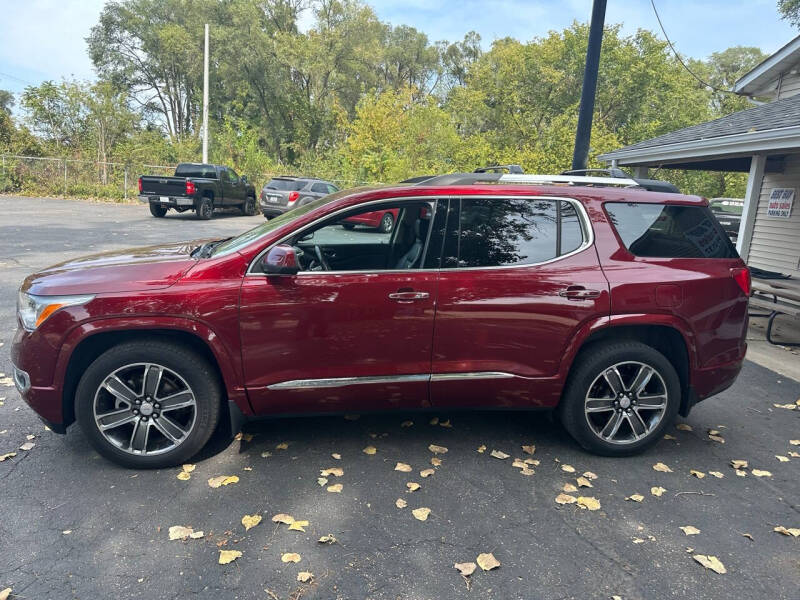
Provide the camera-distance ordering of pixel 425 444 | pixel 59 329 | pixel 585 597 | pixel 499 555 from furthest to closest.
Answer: pixel 425 444 < pixel 59 329 < pixel 499 555 < pixel 585 597

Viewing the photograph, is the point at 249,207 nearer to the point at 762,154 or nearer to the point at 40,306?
the point at 762,154

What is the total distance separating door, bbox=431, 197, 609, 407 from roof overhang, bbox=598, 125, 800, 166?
602 centimetres

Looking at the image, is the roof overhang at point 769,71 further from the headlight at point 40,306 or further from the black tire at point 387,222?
the headlight at point 40,306

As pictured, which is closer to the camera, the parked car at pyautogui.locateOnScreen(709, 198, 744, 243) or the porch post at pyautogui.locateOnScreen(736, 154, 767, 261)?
the porch post at pyautogui.locateOnScreen(736, 154, 767, 261)

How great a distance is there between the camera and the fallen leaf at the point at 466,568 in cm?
247

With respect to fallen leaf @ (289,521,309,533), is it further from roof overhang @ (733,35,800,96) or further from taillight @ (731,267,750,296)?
roof overhang @ (733,35,800,96)

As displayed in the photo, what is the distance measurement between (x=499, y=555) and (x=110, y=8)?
5137cm

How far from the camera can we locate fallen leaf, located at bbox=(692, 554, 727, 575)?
2.55m

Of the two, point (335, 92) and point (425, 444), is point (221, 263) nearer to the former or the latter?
point (425, 444)

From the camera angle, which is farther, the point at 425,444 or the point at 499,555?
the point at 425,444

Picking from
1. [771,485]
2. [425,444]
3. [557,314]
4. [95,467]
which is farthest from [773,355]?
[95,467]

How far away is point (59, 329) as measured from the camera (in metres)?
3.01

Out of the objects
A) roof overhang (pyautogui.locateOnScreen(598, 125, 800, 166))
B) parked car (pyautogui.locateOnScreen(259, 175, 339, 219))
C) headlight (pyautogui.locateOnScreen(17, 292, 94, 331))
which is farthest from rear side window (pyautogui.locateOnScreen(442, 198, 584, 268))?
parked car (pyautogui.locateOnScreen(259, 175, 339, 219))

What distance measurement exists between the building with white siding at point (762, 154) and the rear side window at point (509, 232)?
5.97 meters
